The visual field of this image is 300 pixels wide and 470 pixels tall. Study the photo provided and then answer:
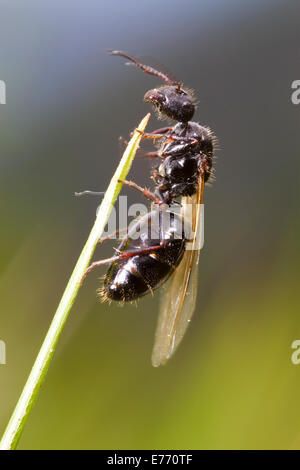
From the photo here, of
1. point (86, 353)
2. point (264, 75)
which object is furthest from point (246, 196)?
point (86, 353)

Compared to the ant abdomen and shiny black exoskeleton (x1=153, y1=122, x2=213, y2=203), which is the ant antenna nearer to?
shiny black exoskeleton (x1=153, y1=122, x2=213, y2=203)

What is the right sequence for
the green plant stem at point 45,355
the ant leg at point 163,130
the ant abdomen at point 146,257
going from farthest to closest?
the ant leg at point 163,130 → the ant abdomen at point 146,257 → the green plant stem at point 45,355

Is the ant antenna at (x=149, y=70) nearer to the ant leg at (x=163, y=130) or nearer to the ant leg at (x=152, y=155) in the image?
the ant leg at (x=163, y=130)

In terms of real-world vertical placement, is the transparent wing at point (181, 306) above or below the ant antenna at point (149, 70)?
below

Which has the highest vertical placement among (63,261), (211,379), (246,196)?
(246,196)

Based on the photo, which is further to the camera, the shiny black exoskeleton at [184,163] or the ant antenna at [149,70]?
the shiny black exoskeleton at [184,163]

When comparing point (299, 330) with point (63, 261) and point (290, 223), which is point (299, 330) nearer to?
point (290, 223)

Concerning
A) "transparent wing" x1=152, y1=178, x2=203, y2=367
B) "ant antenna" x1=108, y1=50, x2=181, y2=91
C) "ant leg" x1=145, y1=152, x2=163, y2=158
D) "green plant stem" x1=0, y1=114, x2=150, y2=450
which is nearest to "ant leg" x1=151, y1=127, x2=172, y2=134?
"ant leg" x1=145, y1=152, x2=163, y2=158

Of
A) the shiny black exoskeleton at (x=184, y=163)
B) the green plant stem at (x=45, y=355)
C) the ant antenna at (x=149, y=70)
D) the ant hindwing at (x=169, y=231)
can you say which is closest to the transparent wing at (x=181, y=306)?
the ant hindwing at (x=169, y=231)
